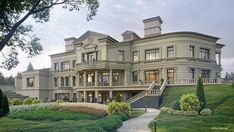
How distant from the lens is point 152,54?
49.6 metres

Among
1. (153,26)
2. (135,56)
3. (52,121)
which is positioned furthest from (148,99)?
(153,26)

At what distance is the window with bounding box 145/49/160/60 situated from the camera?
4894 cm

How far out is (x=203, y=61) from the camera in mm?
48000

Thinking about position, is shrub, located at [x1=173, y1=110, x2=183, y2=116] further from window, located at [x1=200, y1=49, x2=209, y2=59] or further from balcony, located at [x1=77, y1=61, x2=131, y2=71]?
balcony, located at [x1=77, y1=61, x2=131, y2=71]

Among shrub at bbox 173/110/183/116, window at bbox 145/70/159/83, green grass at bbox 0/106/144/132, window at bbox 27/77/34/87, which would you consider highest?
window at bbox 145/70/159/83

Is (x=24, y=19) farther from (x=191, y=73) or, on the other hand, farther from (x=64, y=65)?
(x=64, y=65)

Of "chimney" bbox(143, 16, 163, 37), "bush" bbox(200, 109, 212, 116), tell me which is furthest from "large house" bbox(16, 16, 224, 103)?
"bush" bbox(200, 109, 212, 116)

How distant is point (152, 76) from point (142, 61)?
311 centimetres

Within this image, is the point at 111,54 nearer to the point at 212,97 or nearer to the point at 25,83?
the point at 212,97

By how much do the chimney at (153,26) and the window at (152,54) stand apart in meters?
4.02

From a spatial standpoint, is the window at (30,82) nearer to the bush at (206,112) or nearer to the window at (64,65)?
the window at (64,65)

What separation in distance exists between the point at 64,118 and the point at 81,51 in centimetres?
3057

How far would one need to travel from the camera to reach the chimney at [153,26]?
52.3m

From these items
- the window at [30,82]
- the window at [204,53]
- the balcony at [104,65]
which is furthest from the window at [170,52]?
the window at [30,82]
